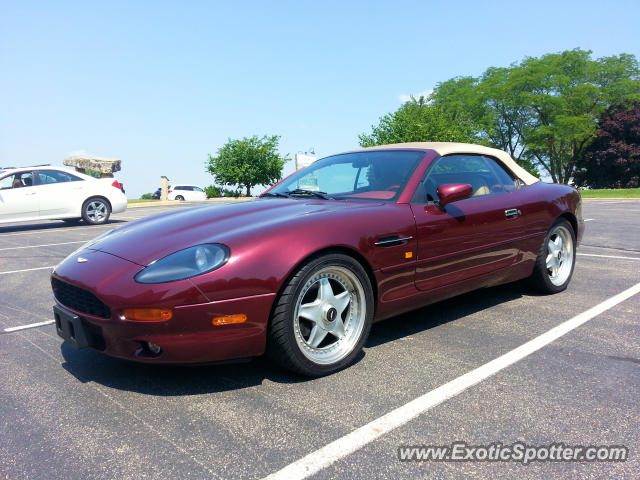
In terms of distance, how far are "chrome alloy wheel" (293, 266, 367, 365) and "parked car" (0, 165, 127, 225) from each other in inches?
390

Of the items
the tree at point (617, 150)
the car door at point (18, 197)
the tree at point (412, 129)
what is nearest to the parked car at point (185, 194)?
the tree at point (412, 129)

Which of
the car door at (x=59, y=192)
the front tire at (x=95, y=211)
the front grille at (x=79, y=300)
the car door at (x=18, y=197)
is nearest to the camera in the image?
the front grille at (x=79, y=300)

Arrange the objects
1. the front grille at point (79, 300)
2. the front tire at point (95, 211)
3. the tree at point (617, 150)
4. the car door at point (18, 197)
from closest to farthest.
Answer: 1. the front grille at point (79, 300)
2. the car door at point (18, 197)
3. the front tire at point (95, 211)
4. the tree at point (617, 150)

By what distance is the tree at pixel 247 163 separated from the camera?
3288 centimetres

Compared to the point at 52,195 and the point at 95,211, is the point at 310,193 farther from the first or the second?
the point at 95,211

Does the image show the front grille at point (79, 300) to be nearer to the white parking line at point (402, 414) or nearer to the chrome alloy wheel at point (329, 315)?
the chrome alloy wheel at point (329, 315)

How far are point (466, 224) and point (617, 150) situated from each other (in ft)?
138

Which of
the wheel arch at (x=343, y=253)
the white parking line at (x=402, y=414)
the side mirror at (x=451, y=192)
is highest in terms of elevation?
the side mirror at (x=451, y=192)

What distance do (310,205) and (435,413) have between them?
4.89 ft

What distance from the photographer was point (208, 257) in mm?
2482

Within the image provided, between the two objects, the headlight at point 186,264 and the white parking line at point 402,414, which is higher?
the headlight at point 186,264

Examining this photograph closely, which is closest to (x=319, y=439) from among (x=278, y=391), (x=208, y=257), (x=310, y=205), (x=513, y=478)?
(x=278, y=391)

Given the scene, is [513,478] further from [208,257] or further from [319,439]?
[208,257]

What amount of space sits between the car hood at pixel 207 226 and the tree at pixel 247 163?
97.7ft
